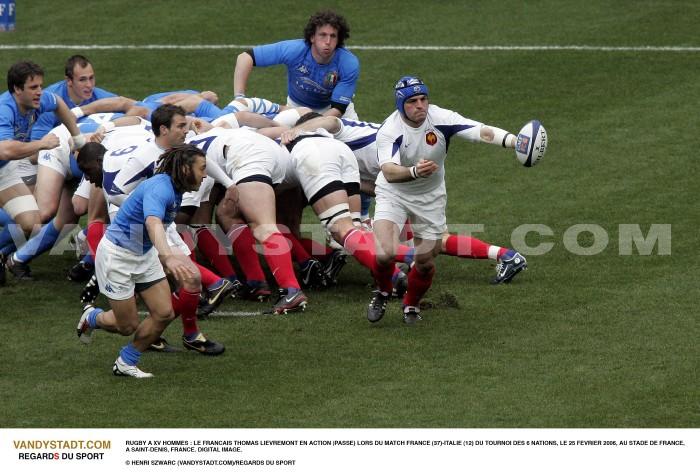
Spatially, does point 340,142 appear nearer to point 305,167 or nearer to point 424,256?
point 305,167

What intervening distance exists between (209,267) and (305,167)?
148 cm

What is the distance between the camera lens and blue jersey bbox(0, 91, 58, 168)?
473 inches

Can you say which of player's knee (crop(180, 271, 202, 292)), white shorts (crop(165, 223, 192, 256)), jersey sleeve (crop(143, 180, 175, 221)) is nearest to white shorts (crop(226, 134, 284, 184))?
white shorts (crop(165, 223, 192, 256))

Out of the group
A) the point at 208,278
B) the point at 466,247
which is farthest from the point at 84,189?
the point at 466,247

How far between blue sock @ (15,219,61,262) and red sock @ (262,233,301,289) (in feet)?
7.55

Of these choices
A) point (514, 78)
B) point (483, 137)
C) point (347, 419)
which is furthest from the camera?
point (514, 78)

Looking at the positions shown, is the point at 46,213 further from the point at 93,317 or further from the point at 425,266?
the point at 425,266

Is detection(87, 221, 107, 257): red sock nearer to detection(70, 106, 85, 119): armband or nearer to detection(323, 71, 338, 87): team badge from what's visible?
detection(70, 106, 85, 119): armband

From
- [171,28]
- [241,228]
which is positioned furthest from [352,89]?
[171,28]

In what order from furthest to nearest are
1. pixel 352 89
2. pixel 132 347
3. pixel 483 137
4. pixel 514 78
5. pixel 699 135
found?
pixel 514 78, pixel 699 135, pixel 352 89, pixel 483 137, pixel 132 347

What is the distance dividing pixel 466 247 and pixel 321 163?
1.60 meters

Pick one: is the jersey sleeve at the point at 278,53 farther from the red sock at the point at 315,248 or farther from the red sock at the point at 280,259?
the red sock at the point at 280,259

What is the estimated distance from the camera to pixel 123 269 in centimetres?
959

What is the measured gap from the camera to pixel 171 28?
67.6 feet
